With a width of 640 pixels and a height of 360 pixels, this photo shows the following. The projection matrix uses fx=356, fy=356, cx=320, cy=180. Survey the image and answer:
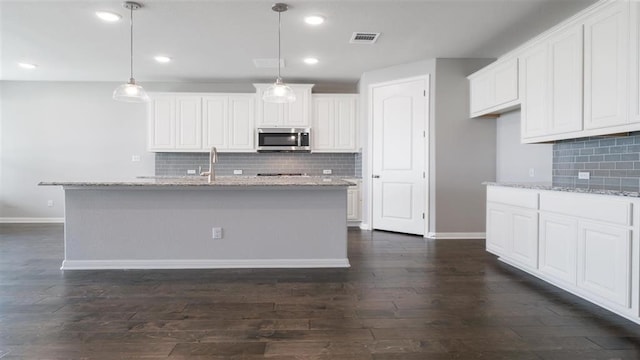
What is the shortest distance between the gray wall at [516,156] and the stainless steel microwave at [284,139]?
9.65 feet

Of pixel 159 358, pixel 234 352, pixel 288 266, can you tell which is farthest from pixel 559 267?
pixel 159 358

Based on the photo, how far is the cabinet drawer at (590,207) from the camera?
231cm

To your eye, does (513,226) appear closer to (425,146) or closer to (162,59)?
(425,146)

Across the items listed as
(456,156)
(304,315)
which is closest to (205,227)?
(304,315)

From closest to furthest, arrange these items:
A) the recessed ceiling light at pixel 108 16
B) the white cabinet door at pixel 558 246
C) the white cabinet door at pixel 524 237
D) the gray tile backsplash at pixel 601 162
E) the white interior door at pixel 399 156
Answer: the white cabinet door at pixel 558 246
the gray tile backsplash at pixel 601 162
the white cabinet door at pixel 524 237
the recessed ceiling light at pixel 108 16
the white interior door at pixel 399 156

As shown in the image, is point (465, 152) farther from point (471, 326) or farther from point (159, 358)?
point (159, 358)

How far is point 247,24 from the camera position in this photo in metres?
3.87

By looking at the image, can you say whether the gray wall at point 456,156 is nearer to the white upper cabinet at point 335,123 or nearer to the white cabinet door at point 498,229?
the white cabinet door at point 498,229

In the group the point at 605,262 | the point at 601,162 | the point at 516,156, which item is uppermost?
the point at 516,156

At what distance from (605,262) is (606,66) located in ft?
4.83

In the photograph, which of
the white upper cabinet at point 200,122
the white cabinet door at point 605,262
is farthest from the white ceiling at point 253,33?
the white cabinet door at point 605,262

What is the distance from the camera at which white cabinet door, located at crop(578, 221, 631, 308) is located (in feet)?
7.54

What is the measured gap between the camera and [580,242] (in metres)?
2.66

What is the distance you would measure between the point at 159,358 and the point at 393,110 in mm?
4568
